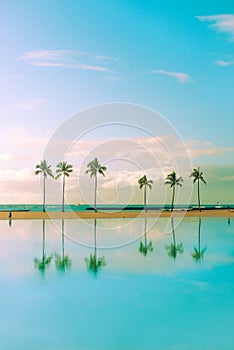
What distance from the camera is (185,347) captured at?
1134 cm

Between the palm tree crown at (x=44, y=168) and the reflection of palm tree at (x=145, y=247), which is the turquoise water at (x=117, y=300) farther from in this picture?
the palm tree crown at (x=44, y=168)

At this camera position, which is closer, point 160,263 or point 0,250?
point 160,263

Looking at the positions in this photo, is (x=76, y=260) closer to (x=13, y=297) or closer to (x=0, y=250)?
(x=0, y=250)

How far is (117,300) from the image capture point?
51.6 ft

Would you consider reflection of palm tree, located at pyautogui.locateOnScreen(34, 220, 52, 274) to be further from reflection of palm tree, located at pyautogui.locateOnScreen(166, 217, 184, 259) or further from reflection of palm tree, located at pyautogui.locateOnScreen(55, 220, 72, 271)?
reflection of palm tree, located at pyautogui.locateOnScreen(166, 217, 184, 259)

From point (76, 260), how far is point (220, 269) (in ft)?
23.7

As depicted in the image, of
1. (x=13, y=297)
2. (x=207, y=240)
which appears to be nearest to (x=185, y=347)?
(x=13, y=297)

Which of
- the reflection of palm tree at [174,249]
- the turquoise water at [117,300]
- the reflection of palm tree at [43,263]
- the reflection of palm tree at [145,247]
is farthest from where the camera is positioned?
the reflection of palm tree at [145,247]

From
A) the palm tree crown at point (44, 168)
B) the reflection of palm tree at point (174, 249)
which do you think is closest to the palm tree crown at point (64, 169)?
the palm tree crown at point (44, 168)

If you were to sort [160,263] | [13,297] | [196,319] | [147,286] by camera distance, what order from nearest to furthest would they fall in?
[196,319]
[13,297]
[147,286]
[160,263]

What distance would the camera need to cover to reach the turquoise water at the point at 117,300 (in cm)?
1207

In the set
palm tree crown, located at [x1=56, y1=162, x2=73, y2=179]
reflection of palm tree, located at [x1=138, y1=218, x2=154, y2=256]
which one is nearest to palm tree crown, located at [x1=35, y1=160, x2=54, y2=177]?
palm tree crown, located at [x1=56, y1=162, x2=73, y2=179]

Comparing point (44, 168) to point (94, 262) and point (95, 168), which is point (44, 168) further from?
point (94, 262)

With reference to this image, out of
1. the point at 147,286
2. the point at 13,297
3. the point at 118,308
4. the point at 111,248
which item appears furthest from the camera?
the point at 111,248
